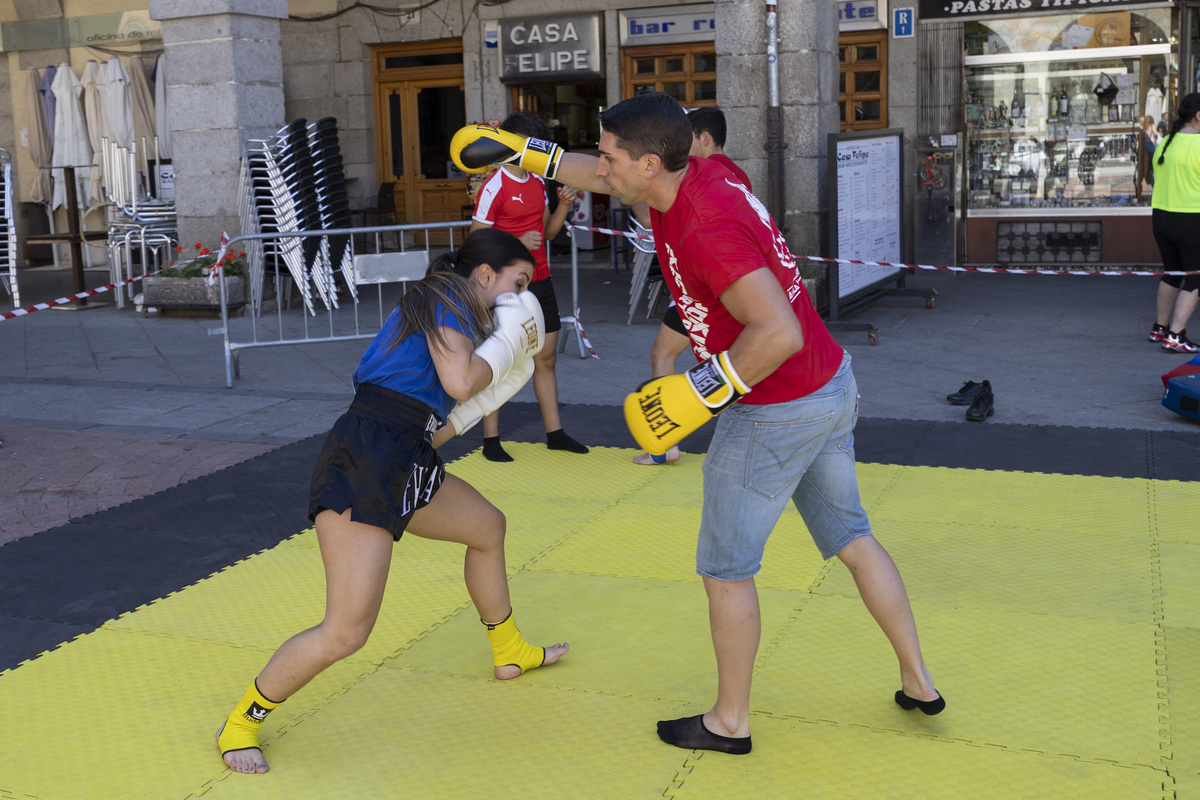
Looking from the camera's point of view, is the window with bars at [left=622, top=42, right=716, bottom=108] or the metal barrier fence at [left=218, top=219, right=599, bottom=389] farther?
the window with bars at [left=622, top=42, right=716, bottom=108]

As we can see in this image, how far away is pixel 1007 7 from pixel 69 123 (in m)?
11.9

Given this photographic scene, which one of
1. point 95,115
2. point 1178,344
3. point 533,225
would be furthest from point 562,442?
point 95,115

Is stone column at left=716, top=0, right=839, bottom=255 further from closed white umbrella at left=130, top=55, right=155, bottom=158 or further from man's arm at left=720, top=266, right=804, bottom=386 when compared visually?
closed white umbrella at left=130, top=55, right=155, bottom=158

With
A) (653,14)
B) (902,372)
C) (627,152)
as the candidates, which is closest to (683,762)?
(627,152)

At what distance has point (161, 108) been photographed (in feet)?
50.2

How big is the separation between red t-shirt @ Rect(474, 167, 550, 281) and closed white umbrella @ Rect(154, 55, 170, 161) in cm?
1068

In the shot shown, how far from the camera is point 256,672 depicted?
145 inches

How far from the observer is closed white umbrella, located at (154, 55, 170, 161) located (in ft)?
49.7

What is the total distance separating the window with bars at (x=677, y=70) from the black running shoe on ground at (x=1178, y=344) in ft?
23.4

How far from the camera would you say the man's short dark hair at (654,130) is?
2.80 meters

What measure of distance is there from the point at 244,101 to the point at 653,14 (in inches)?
200

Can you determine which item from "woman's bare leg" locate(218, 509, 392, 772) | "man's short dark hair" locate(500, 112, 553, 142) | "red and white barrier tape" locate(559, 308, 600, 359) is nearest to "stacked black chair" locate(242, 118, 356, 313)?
"red and white barrier tape" locate(559, 308, 600, 359)

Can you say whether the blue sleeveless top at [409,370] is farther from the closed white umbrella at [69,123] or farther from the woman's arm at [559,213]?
the closed white umbrella at [69,123]

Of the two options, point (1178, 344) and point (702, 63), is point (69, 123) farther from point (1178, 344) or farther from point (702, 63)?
point (1178, 344)
